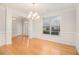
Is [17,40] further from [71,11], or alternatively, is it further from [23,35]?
[71,11]

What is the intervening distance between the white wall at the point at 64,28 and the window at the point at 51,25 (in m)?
0.06

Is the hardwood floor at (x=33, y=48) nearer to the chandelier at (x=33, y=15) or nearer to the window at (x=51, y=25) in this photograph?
the window at (x=51, y=25)

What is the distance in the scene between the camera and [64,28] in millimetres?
1913

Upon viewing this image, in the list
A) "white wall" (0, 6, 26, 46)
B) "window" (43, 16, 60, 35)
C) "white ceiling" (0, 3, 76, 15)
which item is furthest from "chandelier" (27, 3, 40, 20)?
"white wall" (0, 6, 26, 46)

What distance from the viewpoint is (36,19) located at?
6.45 ft

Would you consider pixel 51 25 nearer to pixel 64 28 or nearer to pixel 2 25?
pixel 64 28

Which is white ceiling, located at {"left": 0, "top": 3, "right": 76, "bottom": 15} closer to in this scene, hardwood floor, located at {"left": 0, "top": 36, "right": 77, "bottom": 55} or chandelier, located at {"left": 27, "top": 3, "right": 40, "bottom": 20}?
chandelier, located at {"left": 27, "top": 3, "right": 40, "bottom": 20}

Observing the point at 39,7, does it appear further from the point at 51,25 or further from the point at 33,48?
A: the point at 33,48

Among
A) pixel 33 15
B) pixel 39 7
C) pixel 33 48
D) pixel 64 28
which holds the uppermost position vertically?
pixel 39 7

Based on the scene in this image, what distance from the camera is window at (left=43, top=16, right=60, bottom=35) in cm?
193

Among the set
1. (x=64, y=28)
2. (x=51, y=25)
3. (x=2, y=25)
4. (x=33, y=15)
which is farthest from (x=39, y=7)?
(x=2, y=25)

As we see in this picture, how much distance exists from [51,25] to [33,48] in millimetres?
543

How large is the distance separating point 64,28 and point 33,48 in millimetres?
680

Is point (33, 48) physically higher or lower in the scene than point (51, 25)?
lower
